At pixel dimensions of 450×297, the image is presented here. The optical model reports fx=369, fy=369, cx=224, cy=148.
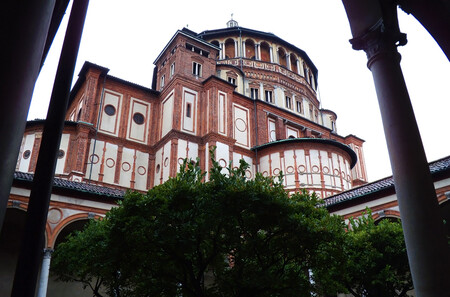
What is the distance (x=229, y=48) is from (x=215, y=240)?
38.5m

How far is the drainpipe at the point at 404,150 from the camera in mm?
4273

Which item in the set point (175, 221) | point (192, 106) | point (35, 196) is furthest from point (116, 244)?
point (192, 106)

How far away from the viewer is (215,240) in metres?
9.77

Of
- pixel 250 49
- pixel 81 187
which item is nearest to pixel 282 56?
pixel 250 49

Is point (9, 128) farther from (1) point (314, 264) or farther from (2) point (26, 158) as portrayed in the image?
(2) point (26, 158)

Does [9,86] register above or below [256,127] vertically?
below

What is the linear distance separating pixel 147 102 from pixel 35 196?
30129mm

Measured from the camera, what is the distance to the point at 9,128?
1.92 m

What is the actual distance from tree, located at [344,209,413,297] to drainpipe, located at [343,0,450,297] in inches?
341

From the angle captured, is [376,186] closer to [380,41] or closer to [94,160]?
[380,41]

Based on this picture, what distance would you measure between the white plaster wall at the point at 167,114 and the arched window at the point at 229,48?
1573 cm

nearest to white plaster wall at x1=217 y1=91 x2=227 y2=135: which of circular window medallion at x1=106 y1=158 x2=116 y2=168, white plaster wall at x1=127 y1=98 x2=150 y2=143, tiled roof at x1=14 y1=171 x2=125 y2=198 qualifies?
white plaster wall at x1=127 y1=98 x2=150 y2=143

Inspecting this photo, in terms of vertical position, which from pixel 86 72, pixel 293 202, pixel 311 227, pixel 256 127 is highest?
pixel 86 72

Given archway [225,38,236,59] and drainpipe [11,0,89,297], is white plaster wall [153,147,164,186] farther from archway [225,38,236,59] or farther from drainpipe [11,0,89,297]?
drainpipe [11,0,89,297]
